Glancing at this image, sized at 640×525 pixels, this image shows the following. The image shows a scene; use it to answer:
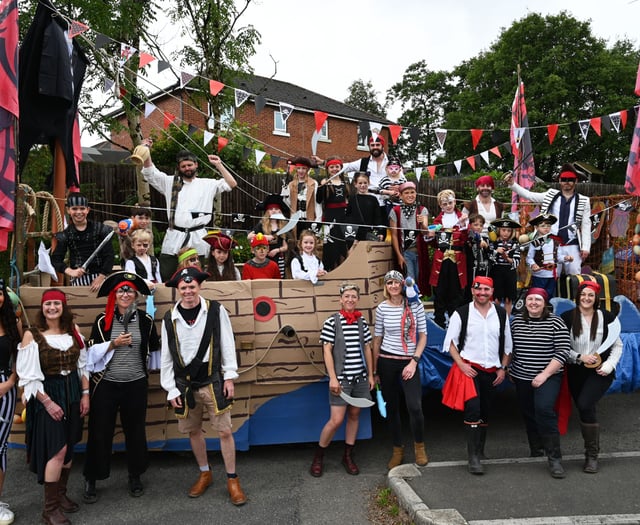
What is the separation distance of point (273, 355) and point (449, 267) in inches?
79.2

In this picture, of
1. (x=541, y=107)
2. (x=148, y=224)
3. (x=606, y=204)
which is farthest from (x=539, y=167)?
(x=148, y=224)

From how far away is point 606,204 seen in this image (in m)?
7.17

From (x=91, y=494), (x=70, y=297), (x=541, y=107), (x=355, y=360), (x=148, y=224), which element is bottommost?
(x=91, y=494)

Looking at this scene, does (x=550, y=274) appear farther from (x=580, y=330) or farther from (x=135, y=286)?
(x=135, y=286)

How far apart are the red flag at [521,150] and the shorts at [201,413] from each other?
566 cm

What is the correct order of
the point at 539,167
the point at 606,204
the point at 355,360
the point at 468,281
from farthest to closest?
1. the point at 539,167
2. the point at 606,204
3. the point at 468,281
4. the point at 355,360

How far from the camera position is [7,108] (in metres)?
4.30

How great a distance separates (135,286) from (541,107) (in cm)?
2595

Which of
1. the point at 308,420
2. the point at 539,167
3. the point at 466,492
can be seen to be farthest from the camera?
the point at 539,167

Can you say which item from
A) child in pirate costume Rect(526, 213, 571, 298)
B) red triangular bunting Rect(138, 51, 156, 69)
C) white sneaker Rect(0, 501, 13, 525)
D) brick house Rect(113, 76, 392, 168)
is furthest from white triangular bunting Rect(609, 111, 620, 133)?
brick house Rect(113, 76, 392, 168)

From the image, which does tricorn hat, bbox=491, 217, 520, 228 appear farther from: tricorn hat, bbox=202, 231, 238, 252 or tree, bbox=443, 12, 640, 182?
tree, bbox=443, 12, 640, 182

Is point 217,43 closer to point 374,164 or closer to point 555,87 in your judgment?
point 374,164

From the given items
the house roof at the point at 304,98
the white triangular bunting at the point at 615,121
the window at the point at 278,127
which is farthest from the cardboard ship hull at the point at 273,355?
the house roof at the point at 304,98

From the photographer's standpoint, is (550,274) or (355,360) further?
(550,274)
